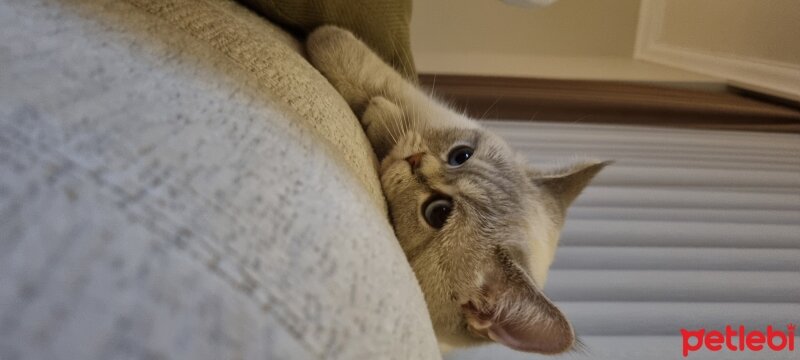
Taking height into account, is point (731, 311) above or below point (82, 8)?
above

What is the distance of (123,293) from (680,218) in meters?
1.21

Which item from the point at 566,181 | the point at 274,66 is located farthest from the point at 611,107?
the point at 274,66

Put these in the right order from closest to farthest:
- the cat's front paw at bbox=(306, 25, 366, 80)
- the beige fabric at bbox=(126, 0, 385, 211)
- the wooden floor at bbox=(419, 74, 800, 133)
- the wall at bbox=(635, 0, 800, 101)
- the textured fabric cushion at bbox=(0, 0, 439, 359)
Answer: the textured fabric cushion at bbox=(0, 0, 439, 359), the beige fabric at bbox=(126, 0, 385, 211), the cat's front paw at bbox=(306, 25, 366, 80), the wooden floor at bbox=(419, 74, 800, 133), the wall at bbox=(635, 0, 800, 101)

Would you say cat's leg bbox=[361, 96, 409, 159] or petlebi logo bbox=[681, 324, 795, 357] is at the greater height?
petlebi logo bbox=[681, 324, 795, 357]

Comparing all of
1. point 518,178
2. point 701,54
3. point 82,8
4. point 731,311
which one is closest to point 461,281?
point 518,178

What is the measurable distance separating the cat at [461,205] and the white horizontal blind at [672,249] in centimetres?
11

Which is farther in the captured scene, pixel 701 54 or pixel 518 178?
pixel 701 54

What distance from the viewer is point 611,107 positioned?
2.03 metres

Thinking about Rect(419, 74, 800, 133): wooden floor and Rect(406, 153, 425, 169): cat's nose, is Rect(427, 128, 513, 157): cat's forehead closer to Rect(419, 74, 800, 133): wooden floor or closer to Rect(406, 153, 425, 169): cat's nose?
Rect(406, 153, 425, 169): cat's nose

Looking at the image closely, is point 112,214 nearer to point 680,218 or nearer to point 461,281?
point 461,281

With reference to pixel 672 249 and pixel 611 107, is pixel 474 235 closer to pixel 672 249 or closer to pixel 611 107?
pixel 672 249

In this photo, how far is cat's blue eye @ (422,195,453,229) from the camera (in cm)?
83

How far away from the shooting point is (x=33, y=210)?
202 millimetres

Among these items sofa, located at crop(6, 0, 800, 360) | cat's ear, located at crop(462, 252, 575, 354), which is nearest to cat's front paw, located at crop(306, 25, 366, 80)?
cat's ear, located at crop(462, 252, 575, 354)
